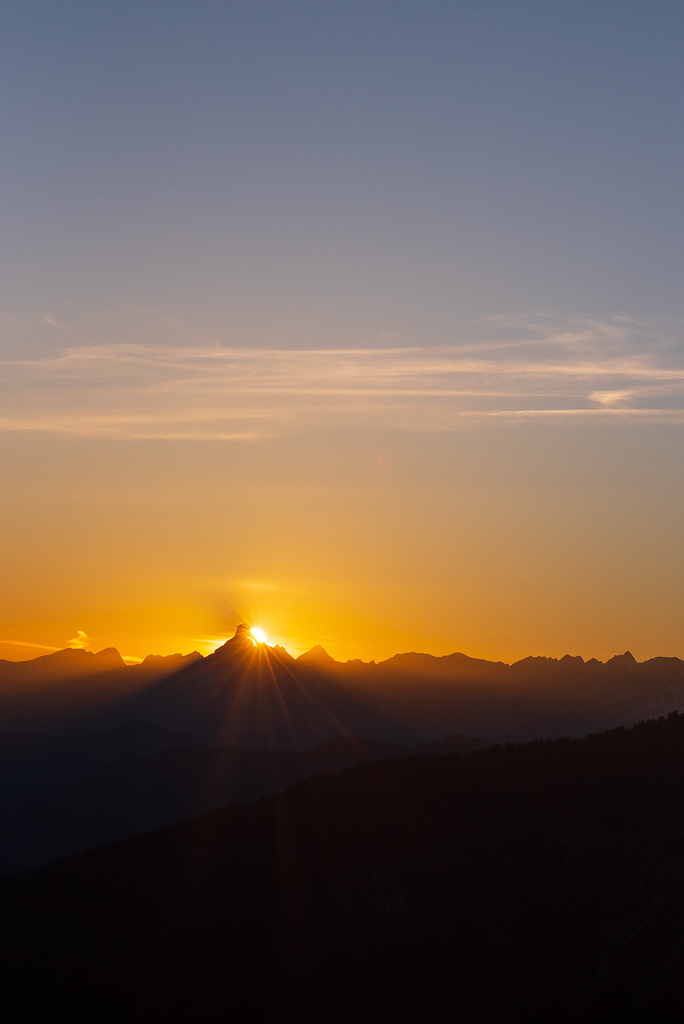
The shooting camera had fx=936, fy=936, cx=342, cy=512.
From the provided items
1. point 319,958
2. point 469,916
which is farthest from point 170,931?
point 469,916

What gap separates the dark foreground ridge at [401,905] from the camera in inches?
3413

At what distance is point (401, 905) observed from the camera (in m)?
104

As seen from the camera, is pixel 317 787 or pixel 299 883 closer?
pixel 299 883

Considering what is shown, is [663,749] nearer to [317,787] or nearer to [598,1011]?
[598,1011]

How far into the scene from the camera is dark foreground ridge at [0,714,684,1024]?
284 ft

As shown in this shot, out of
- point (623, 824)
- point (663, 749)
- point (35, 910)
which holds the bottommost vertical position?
point (35, 910)

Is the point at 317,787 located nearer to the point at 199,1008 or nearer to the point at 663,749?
the point at 199,1008

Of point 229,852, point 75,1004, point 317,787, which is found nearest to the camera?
point 75,1004

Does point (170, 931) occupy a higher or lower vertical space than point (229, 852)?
lower

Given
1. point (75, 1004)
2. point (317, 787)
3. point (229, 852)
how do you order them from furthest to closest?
point (317, 787), point (229, 852), point (75, 1004)

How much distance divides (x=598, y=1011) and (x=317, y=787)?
65.3 metres

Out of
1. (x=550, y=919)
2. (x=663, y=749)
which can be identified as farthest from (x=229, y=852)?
(x=663, y=749)

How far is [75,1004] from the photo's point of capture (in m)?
110

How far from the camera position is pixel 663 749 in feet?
334
